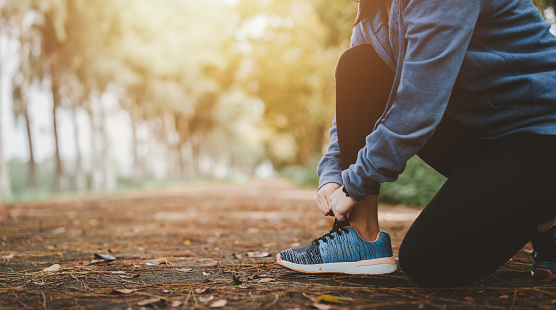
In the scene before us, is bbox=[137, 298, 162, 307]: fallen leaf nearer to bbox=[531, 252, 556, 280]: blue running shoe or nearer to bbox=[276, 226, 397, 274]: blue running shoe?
bbox=[276, 226, 397, 274]: blue running shoe

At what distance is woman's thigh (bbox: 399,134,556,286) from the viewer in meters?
1.42

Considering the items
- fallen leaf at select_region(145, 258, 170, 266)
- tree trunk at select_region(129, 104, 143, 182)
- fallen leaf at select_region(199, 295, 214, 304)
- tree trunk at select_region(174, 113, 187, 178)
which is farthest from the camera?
tree trunk at select_region(174, 113, 187, 178)

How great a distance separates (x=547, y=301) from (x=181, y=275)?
144cm

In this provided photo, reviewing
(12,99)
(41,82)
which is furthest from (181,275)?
(12,99)

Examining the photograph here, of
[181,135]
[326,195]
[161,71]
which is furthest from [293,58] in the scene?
[326,195]

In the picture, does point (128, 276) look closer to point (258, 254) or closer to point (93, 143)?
point (258, 254)

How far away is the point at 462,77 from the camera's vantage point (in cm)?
151

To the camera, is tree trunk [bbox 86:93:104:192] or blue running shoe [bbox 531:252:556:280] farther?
tree trunk [bbox 86:93:104:192]

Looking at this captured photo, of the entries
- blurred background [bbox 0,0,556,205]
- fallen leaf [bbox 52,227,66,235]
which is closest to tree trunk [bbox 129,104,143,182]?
blurred background [bbox 0,0,556,205]

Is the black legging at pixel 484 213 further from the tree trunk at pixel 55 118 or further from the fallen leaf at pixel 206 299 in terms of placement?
the tree trunk at pixel 55 118

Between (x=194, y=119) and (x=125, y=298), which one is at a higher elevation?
(x=194, y=119)

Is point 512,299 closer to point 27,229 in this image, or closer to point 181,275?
point 181,275

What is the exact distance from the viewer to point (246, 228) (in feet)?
13.6

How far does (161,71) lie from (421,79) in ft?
50.8
